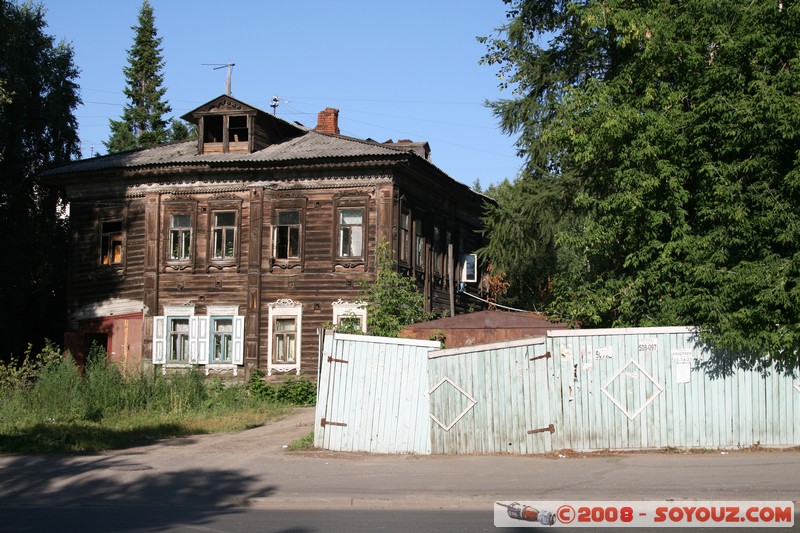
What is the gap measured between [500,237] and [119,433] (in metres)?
12.8

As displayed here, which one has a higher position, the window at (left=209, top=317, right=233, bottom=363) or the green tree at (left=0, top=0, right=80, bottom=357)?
the green tree at (left=0, top=0, right=80, bottom=357)

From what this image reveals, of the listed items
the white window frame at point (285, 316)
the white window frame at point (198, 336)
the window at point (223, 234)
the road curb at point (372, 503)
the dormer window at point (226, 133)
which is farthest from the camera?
the dormer window at point (226, 133)

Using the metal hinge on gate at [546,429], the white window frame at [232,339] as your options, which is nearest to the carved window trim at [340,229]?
the white window frame at [232,339]

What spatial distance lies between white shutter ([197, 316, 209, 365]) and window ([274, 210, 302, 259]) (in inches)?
133

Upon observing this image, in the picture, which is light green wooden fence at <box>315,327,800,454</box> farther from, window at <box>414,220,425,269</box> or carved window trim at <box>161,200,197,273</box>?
carved window trim at <box>161,200,197,273</box>

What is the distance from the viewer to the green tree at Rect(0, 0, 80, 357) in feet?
109

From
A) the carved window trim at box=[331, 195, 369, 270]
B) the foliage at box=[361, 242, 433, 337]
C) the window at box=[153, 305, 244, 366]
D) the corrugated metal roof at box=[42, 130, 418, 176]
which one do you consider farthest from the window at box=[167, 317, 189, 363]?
the foliage at box=[361, 242, 433, 337]

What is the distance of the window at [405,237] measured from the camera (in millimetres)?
28297

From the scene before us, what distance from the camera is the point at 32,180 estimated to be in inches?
1368

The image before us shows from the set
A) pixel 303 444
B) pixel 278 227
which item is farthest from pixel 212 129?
pixel 303 444

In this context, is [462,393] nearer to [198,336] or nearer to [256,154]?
[198,336]

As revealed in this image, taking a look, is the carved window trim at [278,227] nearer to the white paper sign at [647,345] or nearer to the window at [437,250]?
the window at [437,250]

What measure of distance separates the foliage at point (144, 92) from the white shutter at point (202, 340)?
28.9 meters

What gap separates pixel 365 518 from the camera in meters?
10.2
